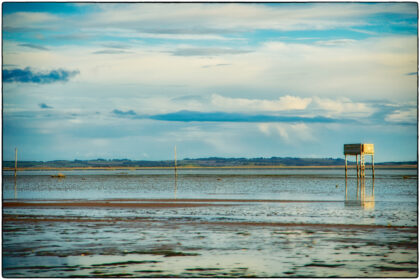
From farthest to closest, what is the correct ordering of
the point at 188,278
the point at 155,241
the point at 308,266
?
the point at 155,241 → the point at 308,266 → the point at 188,278

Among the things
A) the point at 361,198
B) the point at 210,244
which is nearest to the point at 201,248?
the point at 210,244

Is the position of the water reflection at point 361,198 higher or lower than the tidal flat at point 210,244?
lower

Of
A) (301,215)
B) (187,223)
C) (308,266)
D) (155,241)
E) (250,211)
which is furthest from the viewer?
(250,211)

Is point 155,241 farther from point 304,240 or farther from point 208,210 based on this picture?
point 208,210

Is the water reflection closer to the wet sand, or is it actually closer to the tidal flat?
the tidal flat

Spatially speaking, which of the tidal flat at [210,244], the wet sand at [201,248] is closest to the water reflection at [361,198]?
the tidal flat at [210,244]

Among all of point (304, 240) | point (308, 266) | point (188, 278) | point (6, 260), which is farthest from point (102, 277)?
point (304, 240)

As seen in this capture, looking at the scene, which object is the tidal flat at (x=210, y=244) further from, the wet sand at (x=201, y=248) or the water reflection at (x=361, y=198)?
the water reflection at (x=361, y=198)

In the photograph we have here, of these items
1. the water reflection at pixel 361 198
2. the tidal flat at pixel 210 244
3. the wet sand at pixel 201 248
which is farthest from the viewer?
the water reflection at pixel 361 198

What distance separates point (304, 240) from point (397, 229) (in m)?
5.98

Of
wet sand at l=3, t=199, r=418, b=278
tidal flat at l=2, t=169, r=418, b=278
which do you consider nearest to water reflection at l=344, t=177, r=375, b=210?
tidal flat at l=2, t=169, r=418, b=278

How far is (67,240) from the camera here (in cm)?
2294

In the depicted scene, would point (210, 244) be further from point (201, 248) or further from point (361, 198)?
point (361, 198)

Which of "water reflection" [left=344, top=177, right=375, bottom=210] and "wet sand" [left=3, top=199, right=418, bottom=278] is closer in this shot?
"wet sand" [left=3, top=199, right=418, bottom=278]
